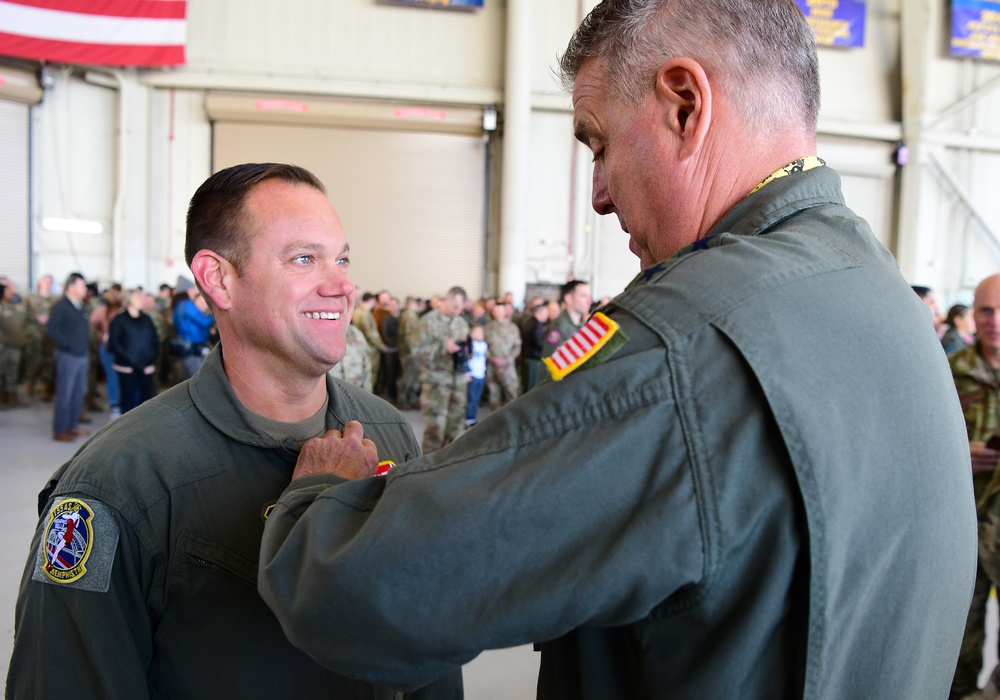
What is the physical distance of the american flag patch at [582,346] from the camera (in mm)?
700

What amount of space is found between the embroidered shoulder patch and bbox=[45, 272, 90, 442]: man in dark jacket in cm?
730

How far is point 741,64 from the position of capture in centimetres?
86

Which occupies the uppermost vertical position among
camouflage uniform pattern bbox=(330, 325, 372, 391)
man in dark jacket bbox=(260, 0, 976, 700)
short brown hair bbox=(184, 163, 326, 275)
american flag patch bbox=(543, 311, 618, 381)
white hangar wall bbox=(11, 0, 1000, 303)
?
white hangar wall bbox=(11, 0, 1000, 303)

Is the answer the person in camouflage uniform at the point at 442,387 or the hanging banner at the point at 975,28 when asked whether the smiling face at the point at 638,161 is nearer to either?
the person in camouflage uniform at the point at 442,387

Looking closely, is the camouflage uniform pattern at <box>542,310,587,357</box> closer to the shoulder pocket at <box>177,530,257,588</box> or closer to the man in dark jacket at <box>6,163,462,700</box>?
the man in dark jacket at <box>6,163,462,700</box>

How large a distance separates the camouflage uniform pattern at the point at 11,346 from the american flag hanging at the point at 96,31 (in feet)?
18.7

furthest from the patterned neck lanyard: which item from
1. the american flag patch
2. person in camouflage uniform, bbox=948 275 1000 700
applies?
person in camouflage uniform, bbox=948 275 1000 700

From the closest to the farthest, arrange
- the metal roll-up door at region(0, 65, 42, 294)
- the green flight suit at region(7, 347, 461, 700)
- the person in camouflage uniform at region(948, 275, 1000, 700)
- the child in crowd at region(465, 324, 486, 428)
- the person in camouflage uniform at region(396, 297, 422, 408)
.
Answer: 1. the green flight suit at region(7, 347, 461, 700)
2. the person in camouflage uniform at region(948, 275, 1000, 700)
3. the child in crowd at region(465, 324, 486, 428)
4. the person in camouflage uniform at region(396, 297, 422, 408)
5. the metal roll-up door at region(0, 65, 42, 294)

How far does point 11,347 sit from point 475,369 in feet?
18.7

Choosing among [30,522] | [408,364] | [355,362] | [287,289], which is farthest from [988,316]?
[408,364]

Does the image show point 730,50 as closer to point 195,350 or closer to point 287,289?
point 287,289

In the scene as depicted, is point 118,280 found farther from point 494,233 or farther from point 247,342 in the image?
point 247,342

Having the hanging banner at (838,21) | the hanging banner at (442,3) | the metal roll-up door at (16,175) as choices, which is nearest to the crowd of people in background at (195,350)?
the metal roll-up door at (16,175)

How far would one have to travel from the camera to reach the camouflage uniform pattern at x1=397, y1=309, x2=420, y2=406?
9883 mm
